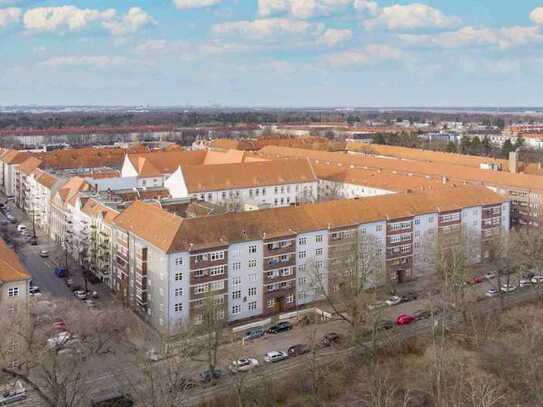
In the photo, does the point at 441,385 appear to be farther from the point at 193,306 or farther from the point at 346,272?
the point at 193,306

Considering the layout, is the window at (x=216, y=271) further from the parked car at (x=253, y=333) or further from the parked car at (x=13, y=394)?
the parked car at (x=13, y=394)

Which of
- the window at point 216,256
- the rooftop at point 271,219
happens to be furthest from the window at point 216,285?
the rooftop at point 271,219

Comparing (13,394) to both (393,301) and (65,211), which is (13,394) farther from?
(65,211)

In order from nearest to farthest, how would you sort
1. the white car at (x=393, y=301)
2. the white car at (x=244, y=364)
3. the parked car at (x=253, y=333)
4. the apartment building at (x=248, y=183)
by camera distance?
the white car at (x=244, y=364)
the parked car at (x=253, y=333)
the white car at (x=393, y=301)
the apartment building at (x=248, y=183)

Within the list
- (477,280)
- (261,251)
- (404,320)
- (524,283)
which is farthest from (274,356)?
(524,283)

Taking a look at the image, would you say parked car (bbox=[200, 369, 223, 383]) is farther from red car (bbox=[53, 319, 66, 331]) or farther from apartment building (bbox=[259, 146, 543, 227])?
apartment building (bbox=[259, 146, 543, 227])

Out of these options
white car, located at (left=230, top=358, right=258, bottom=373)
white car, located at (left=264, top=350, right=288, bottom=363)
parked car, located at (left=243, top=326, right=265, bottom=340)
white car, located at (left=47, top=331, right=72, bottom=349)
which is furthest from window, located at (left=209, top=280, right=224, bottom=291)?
white car, located at (left=47, top=331, right=72, bottom=349)
